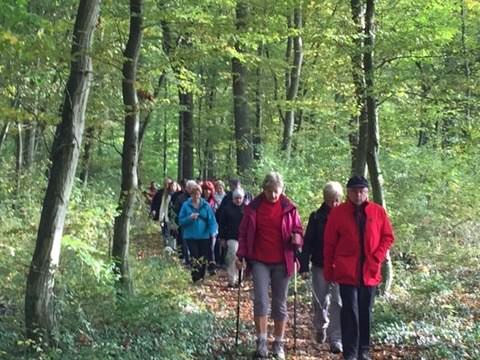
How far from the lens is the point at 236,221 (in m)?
13.0

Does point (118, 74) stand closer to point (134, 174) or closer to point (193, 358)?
point (134, 174)

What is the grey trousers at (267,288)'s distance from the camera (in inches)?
309

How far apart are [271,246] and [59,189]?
252 cm

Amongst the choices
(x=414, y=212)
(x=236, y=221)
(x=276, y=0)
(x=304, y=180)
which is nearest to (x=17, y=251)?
(x=236, y=221)

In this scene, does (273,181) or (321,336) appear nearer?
(273,181)

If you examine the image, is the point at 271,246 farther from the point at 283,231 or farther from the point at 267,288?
the point at 267,288

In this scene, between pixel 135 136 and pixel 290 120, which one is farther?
pixel 290 120

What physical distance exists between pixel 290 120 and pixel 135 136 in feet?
39.5

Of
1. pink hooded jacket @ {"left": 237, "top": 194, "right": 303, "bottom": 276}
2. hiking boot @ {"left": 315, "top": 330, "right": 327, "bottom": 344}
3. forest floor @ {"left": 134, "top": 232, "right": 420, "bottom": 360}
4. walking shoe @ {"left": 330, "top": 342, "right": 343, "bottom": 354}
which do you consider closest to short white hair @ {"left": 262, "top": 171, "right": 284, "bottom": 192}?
pink hooded jacket @ {"left": 237, "top": 194, "right": 303, "bottom": 276}

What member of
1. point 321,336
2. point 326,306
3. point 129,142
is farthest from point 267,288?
point 129,142

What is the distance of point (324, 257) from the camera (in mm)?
7648

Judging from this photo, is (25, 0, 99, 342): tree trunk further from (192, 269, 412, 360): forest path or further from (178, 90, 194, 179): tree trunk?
(178, 90, 194, 179): tree trunk

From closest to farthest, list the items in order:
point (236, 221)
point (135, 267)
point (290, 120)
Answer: point (135, 267)
point (236, 221)
point (290, 120)

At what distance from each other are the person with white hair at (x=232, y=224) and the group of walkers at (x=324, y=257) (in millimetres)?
4336
